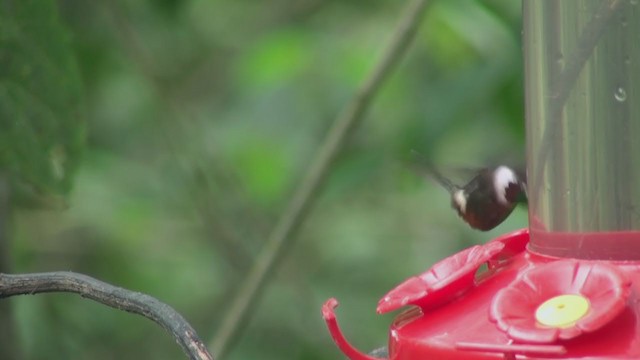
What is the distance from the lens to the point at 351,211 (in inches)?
159

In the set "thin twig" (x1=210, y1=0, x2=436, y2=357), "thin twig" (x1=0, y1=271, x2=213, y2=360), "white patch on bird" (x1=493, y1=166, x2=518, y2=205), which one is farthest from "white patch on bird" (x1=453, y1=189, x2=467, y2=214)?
"thin twig" (x1=0, y1=271, x2=213, y2=360)

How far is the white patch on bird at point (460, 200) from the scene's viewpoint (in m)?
1.94

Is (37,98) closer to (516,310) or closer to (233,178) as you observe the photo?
(516,310)

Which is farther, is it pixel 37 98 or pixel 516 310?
pixel 37 98

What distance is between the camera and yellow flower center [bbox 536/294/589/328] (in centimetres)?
121

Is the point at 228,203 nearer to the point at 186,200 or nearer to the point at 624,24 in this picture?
the point at 186,200

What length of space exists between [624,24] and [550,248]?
0.26m

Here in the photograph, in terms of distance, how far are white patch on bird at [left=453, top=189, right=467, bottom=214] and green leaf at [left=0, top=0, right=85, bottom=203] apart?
71 centimetres

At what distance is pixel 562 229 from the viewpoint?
143cm

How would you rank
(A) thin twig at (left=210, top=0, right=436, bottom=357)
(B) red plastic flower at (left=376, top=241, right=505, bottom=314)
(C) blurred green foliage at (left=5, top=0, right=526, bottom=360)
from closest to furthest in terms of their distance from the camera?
(B) red plastic flower at (left=376, top=241, right=505, bottom=314) < (A) thin twig at (left=210, top=0, right=436, bottom=357) < (C) blurred green foliage at (left=5, top=0, right=526, bottom=360)

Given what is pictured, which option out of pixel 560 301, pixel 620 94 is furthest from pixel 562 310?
pixel 620 94

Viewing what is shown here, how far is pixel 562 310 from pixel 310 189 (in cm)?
153

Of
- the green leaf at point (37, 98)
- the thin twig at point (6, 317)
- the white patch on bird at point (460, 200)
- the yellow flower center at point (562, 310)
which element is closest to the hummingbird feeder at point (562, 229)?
the yellow flower center at point (562, 310)

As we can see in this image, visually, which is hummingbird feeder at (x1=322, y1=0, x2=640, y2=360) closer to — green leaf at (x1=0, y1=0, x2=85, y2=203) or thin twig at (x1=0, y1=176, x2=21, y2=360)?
green leaf at (x1=0, y1=0, x2=85, y2=203)
